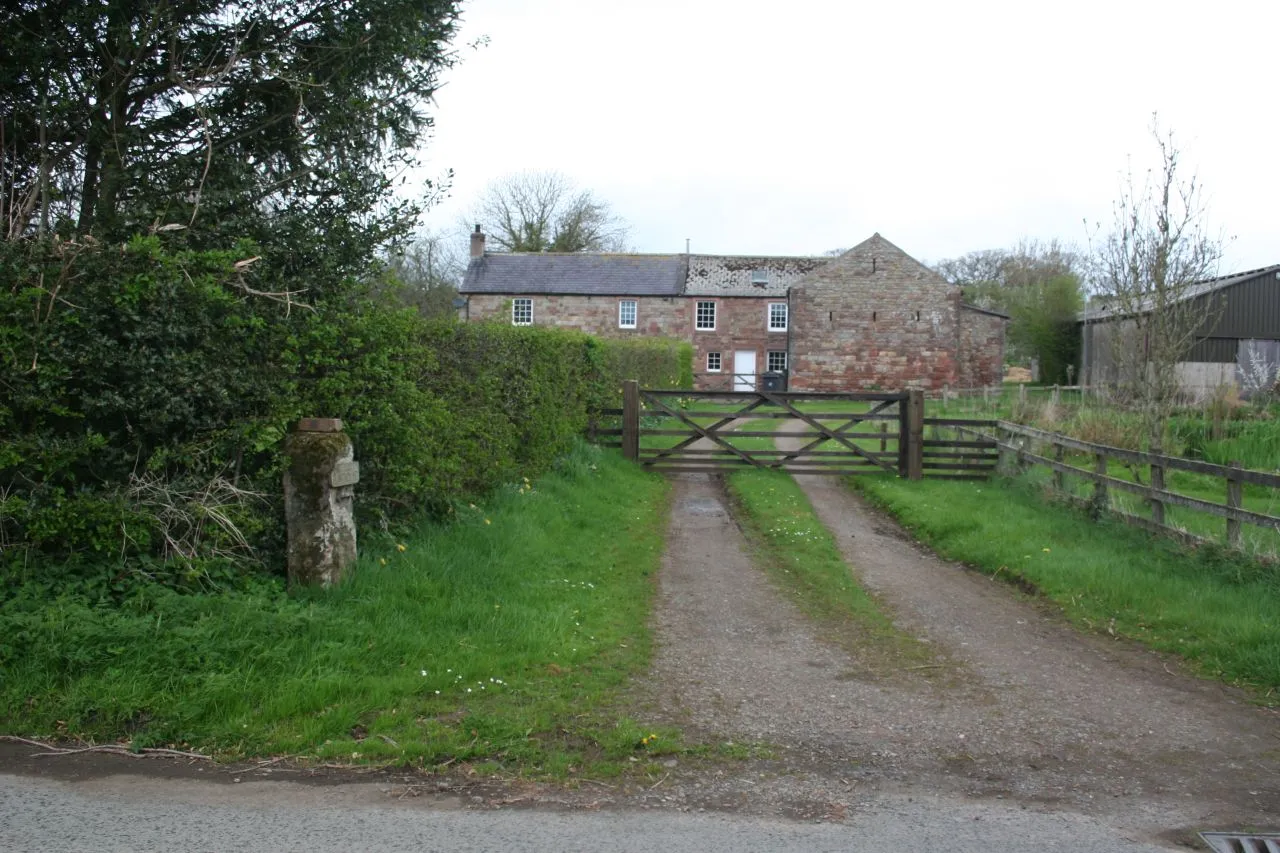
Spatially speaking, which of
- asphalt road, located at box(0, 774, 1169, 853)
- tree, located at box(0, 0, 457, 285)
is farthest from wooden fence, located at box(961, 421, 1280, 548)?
tree, located at box(0, 0, 457, 285)

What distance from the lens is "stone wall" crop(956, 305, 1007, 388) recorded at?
46938 mm

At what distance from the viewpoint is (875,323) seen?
46594mm

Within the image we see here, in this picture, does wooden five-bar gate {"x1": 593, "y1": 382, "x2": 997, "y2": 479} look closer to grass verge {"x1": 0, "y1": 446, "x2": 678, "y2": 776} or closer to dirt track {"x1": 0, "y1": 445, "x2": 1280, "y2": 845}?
dirt track {"x1": 0, "y1": 445, "x2": 1280, "y2": 845}

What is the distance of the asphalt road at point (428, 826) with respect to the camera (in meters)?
4.14

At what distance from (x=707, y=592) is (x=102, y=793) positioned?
559cm

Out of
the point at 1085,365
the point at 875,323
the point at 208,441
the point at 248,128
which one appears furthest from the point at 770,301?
the point at 208,441

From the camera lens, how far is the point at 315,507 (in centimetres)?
709

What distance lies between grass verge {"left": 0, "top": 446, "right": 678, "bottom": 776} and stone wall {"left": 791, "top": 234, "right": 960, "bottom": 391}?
133 feet

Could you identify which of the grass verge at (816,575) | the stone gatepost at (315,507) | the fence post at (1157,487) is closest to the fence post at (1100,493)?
the fence post at (1157,487)

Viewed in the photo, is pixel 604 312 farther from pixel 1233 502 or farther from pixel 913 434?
pixel 1233 502

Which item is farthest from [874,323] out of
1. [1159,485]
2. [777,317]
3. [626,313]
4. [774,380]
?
[1159,485]

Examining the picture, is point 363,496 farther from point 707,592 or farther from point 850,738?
point 850,738

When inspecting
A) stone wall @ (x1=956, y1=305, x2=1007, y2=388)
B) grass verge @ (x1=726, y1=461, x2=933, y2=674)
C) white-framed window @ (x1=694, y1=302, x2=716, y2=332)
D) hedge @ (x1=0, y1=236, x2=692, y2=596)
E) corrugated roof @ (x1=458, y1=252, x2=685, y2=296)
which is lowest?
grass verge @ (x1=726, y1=461, x2=933, y2=674)

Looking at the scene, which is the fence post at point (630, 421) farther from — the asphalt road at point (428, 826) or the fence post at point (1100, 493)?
the asphalt road at point (428, 826)
